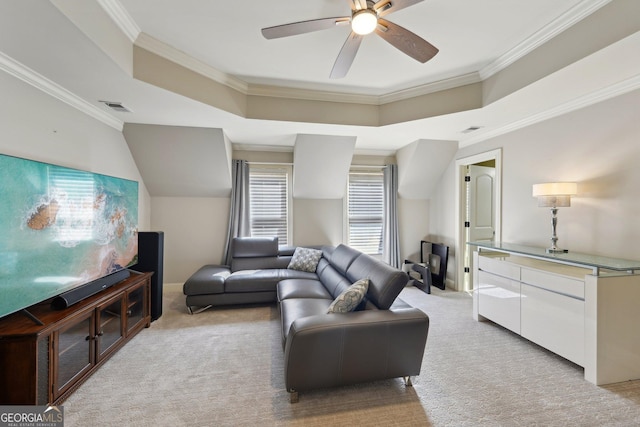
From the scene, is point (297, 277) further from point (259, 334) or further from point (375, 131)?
A: point (375, 131)

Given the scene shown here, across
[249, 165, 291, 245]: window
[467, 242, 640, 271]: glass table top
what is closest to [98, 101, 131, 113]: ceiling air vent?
[249, 165, 291, 245]: window

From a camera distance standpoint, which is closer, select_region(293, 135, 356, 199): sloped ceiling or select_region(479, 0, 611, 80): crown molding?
select_region(479, 0, 611, 80): crown molding

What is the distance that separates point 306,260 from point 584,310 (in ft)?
10.1

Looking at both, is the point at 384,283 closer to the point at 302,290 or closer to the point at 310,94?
the point at 302,290

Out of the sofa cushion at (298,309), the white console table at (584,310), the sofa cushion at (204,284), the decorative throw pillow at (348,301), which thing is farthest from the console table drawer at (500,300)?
the sofa cushion at (204,284)

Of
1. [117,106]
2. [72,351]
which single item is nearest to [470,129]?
[117,106]

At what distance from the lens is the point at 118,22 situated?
188cm

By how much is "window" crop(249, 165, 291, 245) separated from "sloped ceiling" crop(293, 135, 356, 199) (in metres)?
0.32

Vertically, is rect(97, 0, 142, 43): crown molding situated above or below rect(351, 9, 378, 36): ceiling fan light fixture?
above

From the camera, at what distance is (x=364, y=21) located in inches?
60.3

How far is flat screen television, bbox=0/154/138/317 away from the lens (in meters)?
1.62

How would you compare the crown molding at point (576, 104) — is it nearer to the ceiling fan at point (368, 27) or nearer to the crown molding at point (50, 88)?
the ceiling fan at point (368, 27)

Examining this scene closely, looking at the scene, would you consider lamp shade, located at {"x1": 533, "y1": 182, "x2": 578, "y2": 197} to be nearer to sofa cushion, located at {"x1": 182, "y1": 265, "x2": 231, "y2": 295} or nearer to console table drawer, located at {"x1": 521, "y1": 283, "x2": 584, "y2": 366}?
console table drawer, located at {"x1": 521, "y1": 283, "x2": 584, "y2": 366}

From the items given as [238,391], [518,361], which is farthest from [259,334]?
[518,361]
